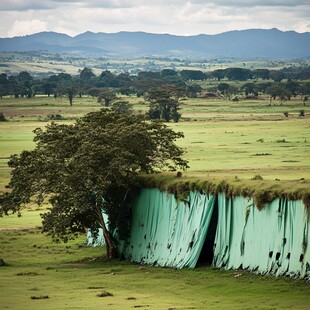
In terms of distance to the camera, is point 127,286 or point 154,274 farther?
point 154,274

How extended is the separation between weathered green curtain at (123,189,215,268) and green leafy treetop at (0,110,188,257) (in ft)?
2.65

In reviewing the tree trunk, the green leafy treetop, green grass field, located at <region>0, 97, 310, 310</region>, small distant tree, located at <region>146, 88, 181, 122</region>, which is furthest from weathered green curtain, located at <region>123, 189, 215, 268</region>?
small distant tree, located at <region>146, 88, 181, 122</region>

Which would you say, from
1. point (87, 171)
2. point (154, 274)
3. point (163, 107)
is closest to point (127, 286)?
point (154, 274)

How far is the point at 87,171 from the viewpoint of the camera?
127ft

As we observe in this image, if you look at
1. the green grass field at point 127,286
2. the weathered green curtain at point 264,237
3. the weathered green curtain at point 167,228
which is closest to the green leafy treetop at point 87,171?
the weathered green curtain at point 167,228

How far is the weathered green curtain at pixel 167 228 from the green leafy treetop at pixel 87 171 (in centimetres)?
Result: 81

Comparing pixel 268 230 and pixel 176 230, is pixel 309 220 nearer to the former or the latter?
pixel 268 230

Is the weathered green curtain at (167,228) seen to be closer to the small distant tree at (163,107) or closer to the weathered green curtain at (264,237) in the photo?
the weathered green curtain at (264,237)

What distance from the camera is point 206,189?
35.8 m

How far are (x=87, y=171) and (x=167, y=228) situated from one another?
428cm

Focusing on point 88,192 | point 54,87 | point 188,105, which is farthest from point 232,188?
point 54,87

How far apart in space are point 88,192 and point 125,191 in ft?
8.51

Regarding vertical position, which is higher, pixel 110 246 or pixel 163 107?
pixel 163 107

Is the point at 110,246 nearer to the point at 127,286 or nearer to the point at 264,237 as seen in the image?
the point at 127,286
